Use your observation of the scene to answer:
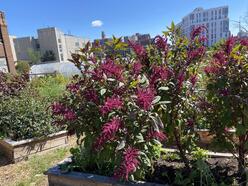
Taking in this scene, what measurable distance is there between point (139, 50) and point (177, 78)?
19.1 inches

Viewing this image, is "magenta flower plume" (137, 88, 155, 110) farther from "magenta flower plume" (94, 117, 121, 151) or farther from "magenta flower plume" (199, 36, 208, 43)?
"magenta flower plume" (199, 36, 208, 43)

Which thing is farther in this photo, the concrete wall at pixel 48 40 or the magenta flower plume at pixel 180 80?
the concrete wall at pixel 48 40

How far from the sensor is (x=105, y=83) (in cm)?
192

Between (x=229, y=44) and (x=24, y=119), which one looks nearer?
(x=229, y=44)

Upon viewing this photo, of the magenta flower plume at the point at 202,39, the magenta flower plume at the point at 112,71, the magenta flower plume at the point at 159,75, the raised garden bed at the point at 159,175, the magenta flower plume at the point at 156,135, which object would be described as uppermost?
the magenta flower plume at the point at 202,39

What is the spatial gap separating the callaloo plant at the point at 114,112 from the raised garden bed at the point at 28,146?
190 cm

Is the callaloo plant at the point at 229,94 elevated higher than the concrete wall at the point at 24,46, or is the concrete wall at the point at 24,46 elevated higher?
the concrete wall at the point at 24,46

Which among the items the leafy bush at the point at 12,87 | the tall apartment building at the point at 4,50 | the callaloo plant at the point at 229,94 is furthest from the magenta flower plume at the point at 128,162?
the tall apartment building at the point at 4,50

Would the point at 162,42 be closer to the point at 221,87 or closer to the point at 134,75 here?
the point at 134,75

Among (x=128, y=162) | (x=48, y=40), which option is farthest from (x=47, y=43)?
(x=128, y=162)

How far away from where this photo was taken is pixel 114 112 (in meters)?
1.80

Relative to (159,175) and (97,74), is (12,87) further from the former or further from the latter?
(159,175)

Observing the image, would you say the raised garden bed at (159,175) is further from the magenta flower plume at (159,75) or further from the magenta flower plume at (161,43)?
the magenta flower plume at (161,43)

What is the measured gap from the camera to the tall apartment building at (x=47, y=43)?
6675 cm
